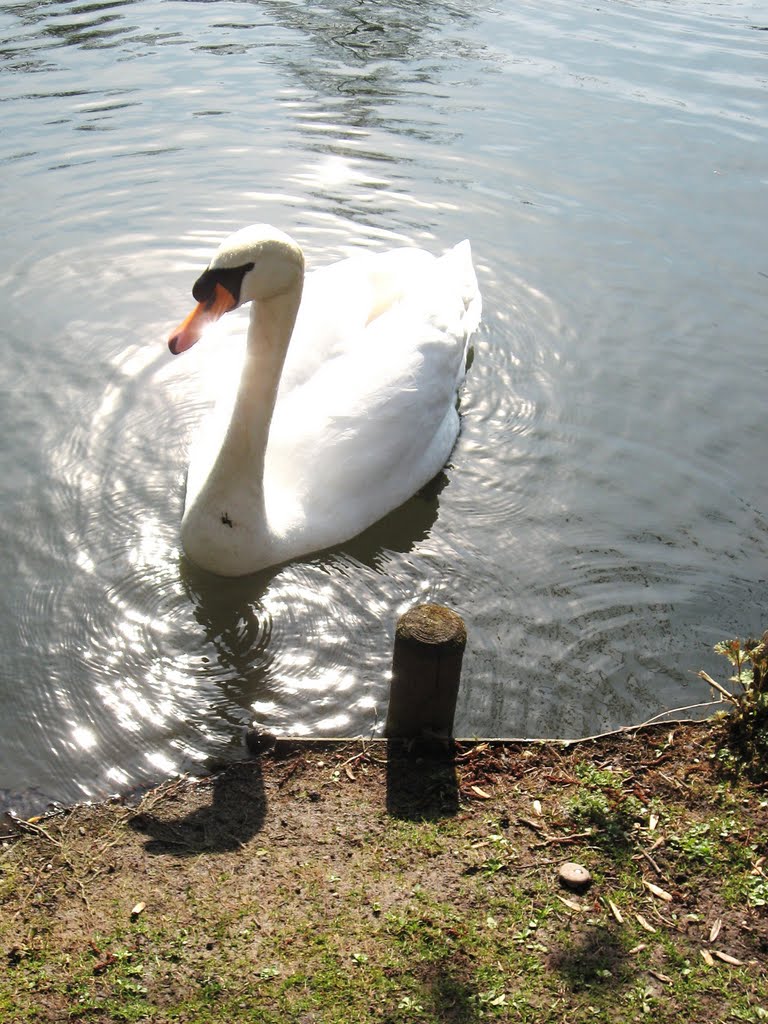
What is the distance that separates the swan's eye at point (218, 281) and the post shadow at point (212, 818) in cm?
216

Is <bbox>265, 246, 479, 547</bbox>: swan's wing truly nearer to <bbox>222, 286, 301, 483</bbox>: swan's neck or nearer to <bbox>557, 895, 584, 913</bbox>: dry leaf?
<bbox>222, 286, 301, 483</bbox>: swan's neck

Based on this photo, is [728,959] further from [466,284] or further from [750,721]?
[466,284]

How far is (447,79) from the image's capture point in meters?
13.3

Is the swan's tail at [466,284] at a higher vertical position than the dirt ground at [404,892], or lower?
higher

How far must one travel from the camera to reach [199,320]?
514cm

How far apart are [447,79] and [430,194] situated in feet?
11.8

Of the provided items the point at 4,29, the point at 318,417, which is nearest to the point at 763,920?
the point at 318,417

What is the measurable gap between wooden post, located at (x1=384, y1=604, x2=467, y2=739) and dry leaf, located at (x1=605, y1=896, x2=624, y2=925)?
101 cm

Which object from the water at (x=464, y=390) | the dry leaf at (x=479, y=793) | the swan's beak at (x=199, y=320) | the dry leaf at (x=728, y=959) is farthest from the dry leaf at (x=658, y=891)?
the swan's beak at (x=199, y=320)

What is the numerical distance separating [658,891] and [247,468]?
2.85 meters

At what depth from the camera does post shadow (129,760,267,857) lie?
4.21 m

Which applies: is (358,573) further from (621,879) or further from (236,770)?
(621,879)

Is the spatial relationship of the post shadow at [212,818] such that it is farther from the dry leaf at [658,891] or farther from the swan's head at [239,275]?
the swan's head at [239,275]

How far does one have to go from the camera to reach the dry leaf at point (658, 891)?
399 centimetres
